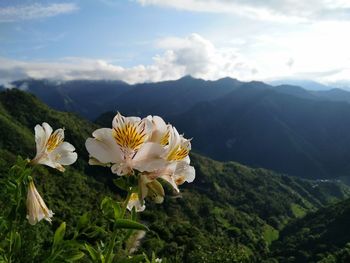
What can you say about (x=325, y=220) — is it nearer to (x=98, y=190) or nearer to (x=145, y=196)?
(x=98, y=190)

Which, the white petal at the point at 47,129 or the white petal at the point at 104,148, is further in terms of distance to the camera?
the white petal at the point at 47,129

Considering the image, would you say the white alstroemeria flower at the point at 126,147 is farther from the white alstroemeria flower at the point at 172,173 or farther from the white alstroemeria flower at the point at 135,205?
the white alstroemeria flower at the point at 135,205


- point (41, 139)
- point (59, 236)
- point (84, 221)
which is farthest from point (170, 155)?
point (41, 139)

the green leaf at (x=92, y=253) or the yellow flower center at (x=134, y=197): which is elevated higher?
the yellow flower center at (x=134, y=197)

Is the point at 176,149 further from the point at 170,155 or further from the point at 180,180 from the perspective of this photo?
the point at 180,180

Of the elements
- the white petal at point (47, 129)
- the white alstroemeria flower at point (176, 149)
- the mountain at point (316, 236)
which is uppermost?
the white alstroemeria flower at point (176, 149)

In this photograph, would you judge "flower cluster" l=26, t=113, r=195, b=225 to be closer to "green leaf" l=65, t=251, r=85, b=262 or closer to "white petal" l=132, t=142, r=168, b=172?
"white petal" l=132, t=142, r=168, b=172

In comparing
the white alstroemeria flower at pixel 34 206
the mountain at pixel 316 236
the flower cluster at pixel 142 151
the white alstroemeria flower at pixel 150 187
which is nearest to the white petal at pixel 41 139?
the white alstroemeria flower at pixel 34 206
